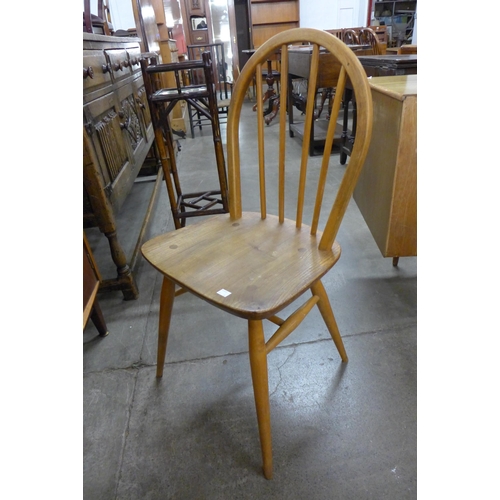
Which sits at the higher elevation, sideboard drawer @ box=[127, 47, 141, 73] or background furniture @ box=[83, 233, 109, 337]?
sideboard drawer @ box=[127, 47, 141, 73]

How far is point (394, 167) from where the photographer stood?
1080mm

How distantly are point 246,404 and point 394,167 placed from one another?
88 cm

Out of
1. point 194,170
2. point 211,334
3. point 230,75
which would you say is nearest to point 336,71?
point 194,170

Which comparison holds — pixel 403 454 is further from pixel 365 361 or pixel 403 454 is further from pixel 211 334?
pixel 211 334

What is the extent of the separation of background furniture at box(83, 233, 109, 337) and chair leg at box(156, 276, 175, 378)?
252mm

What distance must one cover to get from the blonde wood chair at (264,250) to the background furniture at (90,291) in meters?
0.27

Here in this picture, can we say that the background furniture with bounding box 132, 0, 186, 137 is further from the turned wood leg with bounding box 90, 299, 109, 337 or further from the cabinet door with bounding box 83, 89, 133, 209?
the turned wood leg with bounding box 90, 299, 109, 337

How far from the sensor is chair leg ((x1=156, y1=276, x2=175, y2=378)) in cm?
93

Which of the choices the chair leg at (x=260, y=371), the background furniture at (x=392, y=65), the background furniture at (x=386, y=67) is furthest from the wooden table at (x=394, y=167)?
the chair leg at (x=260, y=371)

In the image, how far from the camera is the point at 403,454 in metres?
0.84

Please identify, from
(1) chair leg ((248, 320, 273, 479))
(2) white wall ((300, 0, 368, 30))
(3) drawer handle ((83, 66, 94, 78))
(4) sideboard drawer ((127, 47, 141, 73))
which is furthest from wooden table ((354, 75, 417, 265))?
(2) white wall ((300, 0, 368, 30))

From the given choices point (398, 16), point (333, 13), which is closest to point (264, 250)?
point (333, 13)

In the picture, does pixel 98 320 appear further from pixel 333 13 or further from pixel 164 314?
pixel 333 13
